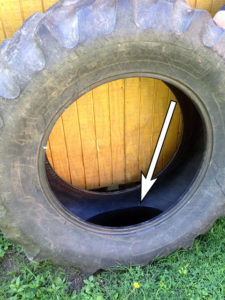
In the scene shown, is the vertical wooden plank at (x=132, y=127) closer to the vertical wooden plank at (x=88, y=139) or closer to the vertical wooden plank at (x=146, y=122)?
the vertical wooden plank at (x=146, y=122)

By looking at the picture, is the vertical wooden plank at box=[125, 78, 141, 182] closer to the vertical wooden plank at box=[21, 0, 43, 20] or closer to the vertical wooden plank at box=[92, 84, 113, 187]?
the vertical wooden plank at box=[92, 84, 113, 187]

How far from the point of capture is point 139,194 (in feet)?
7.05

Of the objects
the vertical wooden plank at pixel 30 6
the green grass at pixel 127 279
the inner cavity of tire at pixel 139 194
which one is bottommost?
the green grass at pixel 127 279

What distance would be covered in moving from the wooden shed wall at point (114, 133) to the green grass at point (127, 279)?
0.66 m

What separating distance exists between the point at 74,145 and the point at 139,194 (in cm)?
56

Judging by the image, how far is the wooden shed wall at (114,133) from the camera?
196 cm

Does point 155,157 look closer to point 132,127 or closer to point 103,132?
point 132,127

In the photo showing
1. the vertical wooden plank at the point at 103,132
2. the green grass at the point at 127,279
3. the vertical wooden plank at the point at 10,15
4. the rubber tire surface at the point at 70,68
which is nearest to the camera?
the rubber tire surface at the point at 70,68

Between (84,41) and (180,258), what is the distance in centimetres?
137

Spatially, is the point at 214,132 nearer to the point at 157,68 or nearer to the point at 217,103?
the point at 217,103

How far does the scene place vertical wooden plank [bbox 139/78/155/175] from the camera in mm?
1983

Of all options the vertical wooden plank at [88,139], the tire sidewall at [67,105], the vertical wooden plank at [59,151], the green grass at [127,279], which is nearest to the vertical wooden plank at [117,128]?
the vertical wooden plank at [88,139]

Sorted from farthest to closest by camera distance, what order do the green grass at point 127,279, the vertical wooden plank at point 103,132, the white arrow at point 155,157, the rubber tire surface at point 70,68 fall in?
the white arrow at point 155,157
the vertical wooden plank at point 103,132
the green grass at point 127,279
the rubber tire surface at point 70,68

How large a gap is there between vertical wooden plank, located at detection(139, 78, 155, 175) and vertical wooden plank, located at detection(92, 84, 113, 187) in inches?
9.3
